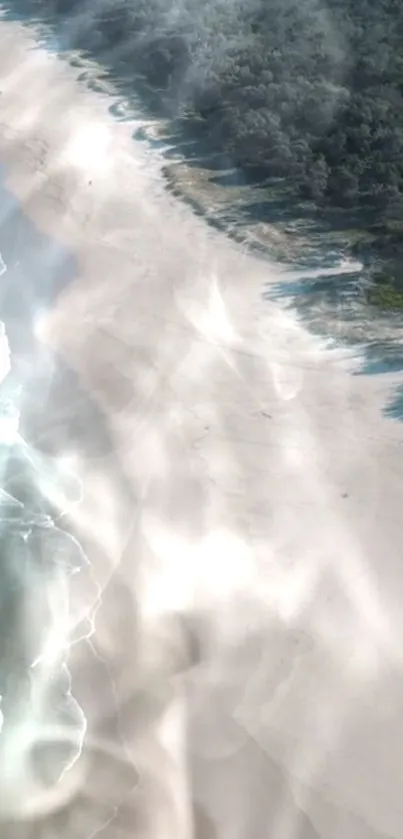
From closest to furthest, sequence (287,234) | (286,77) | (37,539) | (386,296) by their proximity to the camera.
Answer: (37,539)
(386,296)
(287,234)
(286,77)

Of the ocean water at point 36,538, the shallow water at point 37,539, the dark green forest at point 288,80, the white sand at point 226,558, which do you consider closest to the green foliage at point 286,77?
the dark green forest at point 288,80

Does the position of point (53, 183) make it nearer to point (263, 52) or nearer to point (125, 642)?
point (263, 52)

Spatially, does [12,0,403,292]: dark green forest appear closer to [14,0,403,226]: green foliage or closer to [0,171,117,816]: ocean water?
[14,0,403,226]: green foliage

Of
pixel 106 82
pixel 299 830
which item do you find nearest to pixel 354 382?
pixel 299 830

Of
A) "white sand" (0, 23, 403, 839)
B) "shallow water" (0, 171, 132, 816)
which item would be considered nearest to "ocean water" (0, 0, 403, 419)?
"white sand" (0, 23, 403, 839)

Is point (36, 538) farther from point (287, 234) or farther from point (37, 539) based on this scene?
point (287, 234)

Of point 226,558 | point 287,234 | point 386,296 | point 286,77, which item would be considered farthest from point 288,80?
point 226,558
